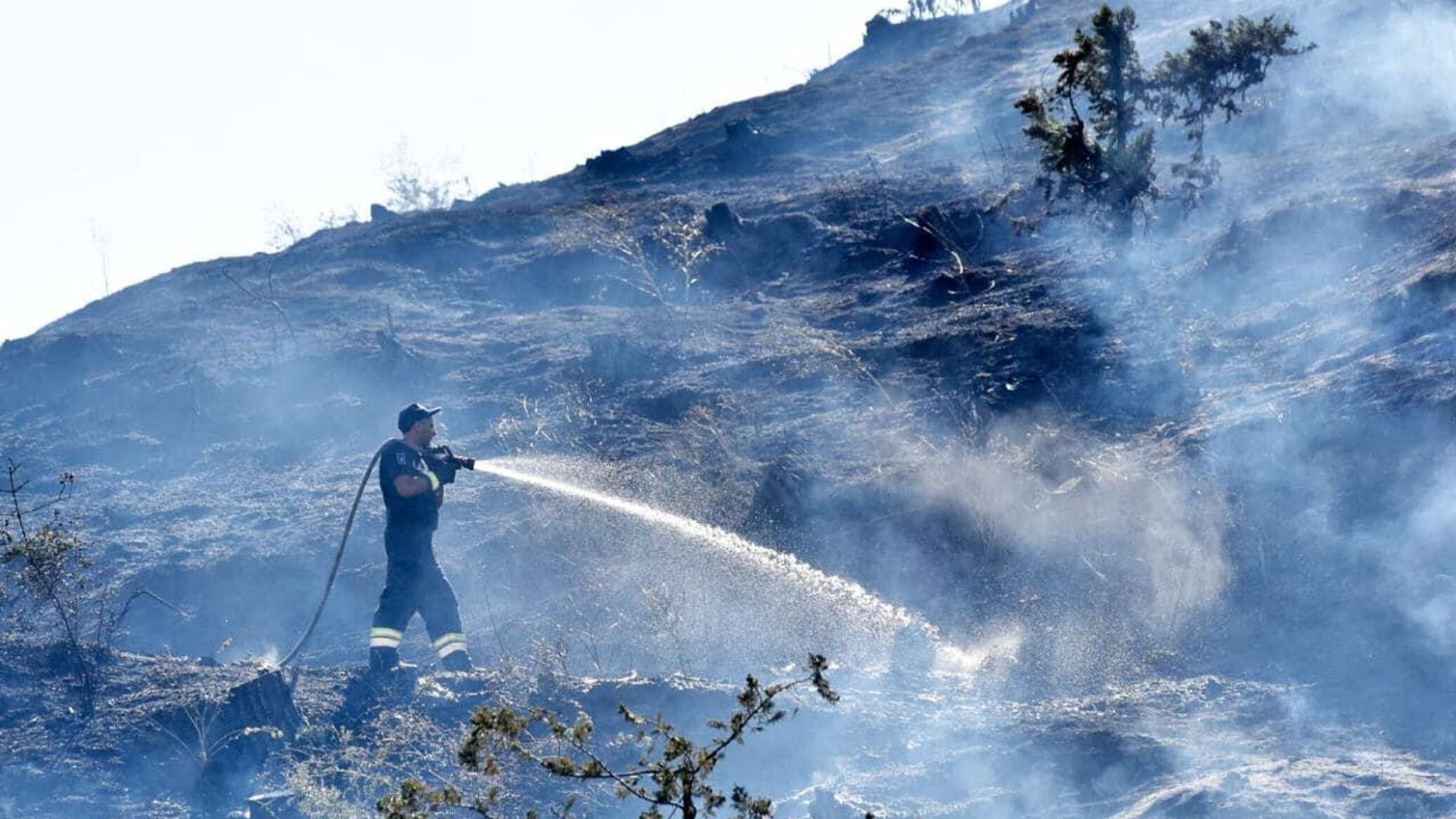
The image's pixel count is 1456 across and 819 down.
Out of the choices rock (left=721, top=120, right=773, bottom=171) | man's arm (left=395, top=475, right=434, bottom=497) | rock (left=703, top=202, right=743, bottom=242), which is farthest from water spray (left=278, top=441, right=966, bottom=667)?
rock (left=721, top=120, right=773, bottom=171)

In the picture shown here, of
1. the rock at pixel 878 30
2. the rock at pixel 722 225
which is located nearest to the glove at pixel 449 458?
the rock at pixel 722 225

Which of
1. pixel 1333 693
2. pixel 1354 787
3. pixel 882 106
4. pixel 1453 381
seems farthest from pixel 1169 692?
pixel 882 106

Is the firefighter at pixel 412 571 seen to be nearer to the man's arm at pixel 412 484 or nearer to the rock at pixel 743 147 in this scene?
the man's arm at pixel 412 484

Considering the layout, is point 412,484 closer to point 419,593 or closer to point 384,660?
point 419,593

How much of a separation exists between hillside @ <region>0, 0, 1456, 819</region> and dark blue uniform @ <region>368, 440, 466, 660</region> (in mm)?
507

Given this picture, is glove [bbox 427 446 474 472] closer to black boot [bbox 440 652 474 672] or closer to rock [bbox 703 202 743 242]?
black boot [bbox 440 652 474 672]

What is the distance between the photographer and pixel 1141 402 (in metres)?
12.8

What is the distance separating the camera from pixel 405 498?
10117 mm

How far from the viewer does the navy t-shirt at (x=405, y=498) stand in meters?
10.1

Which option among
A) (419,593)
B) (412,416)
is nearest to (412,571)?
(419,593)

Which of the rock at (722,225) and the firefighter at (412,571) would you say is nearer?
the firefighter at (412,571)

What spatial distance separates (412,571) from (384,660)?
0.57 meters

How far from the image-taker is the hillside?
9.34 meters

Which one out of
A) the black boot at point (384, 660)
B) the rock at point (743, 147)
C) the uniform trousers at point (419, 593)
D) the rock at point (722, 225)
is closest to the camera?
the black boot at point (384, 660)
